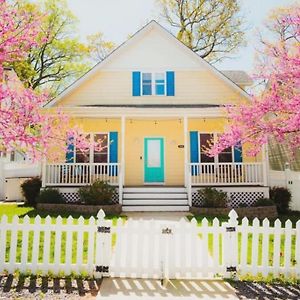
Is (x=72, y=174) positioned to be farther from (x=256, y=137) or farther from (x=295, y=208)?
(x=295, y=208)

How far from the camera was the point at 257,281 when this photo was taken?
536 cm

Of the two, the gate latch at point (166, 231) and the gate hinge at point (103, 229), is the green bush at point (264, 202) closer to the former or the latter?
the gate latch at point (166, 231)

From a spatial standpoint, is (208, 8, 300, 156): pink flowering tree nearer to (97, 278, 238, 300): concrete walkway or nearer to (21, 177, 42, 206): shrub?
(97, 278, 238, 300): concrete walkway

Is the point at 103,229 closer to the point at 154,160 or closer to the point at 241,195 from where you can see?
the point at 241,195

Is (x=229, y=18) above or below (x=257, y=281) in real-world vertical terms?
above

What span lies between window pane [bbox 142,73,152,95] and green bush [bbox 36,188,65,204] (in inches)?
268

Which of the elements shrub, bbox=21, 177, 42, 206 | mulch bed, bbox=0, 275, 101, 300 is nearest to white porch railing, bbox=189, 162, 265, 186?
shrub, bbox=21, 177, 42, 206

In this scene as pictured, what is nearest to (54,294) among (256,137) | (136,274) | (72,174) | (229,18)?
(136,274)

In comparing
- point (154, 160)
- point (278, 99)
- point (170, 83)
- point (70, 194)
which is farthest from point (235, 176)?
point (70, 194)

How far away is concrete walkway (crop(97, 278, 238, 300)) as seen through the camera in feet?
15.4

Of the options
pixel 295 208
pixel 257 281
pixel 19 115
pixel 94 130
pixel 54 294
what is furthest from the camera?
pixel 94 130

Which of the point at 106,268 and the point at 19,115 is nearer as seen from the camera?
the point at 106,268

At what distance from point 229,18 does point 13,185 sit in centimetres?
2126

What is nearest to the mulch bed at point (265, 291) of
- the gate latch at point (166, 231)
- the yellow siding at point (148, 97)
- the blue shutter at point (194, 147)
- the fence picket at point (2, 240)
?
the gate latch at point (166, 231)
